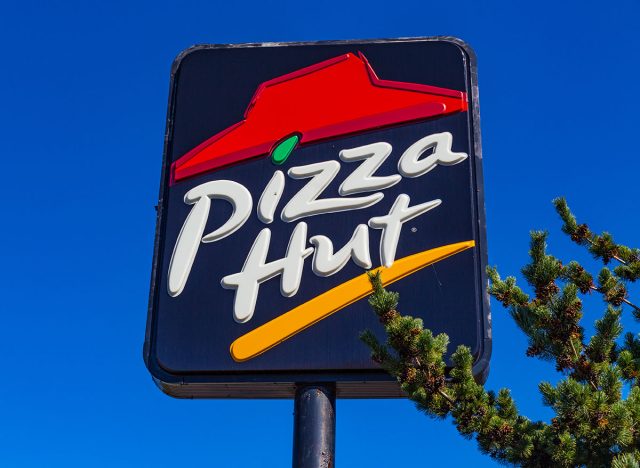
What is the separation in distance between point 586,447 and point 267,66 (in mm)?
5490

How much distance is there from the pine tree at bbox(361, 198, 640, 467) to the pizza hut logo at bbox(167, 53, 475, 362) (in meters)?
2.10

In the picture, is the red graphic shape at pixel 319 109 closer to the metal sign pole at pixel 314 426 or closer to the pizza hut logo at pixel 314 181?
the pizza hut logo at pixel 314 181

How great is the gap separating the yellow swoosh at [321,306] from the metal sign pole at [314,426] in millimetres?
505

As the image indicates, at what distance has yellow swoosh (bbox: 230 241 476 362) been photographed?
786 cm

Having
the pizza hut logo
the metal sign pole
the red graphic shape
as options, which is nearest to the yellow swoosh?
the pizza hut logo

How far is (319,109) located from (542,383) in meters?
4.44

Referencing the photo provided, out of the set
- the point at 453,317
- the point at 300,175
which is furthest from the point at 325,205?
the point at 453,317

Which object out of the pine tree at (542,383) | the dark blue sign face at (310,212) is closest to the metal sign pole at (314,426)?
the dark blue sign face at (310,212)

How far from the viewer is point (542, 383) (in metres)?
5.55

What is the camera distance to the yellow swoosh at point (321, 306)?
7.86 meters

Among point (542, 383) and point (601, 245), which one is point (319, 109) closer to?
point (601, 245)

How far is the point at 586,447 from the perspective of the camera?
18.3ft

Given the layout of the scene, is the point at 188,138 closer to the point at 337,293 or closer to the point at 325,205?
the point at 325,205

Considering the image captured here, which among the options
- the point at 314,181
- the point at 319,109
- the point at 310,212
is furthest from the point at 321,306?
the point at 319,109
